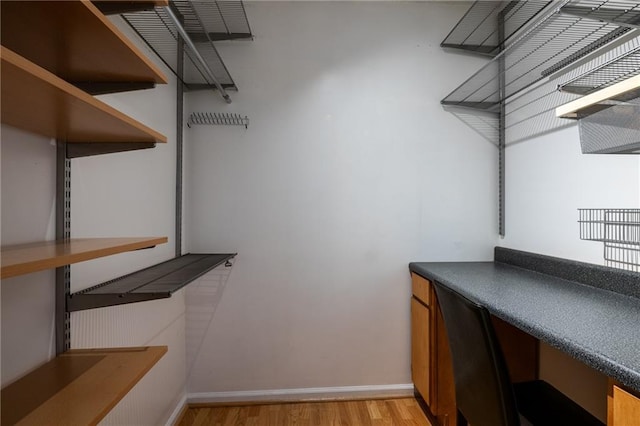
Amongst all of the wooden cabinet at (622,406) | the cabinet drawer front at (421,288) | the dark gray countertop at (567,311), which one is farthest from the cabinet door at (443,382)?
the wooden cabinet at (622,406)

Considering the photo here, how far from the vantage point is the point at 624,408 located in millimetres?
756

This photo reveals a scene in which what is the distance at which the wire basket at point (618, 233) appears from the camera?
1118 millimetres

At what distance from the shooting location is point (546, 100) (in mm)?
1765

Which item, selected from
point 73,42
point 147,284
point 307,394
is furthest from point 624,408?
point 307,394

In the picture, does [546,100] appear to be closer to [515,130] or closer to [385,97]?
[515,130]

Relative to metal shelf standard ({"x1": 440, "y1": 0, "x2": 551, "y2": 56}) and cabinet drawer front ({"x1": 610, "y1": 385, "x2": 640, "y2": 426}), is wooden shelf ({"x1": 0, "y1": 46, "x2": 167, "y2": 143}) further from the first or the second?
metal shelf standard ({"x1": 440, "y1": 0, "x2": 551, "y2": 56})

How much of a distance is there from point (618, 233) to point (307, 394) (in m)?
1.85

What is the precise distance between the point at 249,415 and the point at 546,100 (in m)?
2.49

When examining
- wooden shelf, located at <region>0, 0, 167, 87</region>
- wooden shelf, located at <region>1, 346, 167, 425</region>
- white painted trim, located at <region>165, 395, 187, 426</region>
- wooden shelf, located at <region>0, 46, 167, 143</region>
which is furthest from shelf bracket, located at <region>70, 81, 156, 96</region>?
white painted trim, located at <region>165, 395, 187, 426</region>

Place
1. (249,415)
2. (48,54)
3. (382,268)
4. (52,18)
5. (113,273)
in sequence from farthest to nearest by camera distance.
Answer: (382,268), (249,415), (113,273), (48,54), (52,18)

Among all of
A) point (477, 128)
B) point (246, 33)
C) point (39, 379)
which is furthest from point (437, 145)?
point (39, 379)

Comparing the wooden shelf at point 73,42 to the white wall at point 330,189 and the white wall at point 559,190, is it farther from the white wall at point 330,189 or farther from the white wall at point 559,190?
the white wall at point 559,190

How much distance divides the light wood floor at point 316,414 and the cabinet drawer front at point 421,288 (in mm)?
706

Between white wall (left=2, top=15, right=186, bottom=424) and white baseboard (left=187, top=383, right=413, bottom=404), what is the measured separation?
0.18 metres
